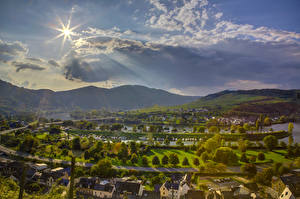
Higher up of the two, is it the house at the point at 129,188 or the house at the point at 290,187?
the house at the point at 290,187

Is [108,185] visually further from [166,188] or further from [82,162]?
[82,162]

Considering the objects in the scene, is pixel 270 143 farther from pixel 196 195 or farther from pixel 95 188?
pixel 95 188

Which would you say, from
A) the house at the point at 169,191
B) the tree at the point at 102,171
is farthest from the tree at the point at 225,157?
the tree at the point at 102,171

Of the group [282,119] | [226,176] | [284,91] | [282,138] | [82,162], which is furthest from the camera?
[284,91]

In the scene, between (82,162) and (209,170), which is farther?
(82,162)

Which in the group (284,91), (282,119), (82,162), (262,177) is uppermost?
(284,91)

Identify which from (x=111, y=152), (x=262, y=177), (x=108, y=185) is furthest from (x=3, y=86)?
(x=262, y=177)

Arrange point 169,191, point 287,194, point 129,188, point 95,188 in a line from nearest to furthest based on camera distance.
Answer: point 287,194
point 169,191
point 95,188
point 129,188

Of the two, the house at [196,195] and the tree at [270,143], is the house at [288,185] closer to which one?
the house at [196,195]

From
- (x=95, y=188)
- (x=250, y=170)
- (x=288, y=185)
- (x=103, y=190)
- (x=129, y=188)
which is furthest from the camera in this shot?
(x=250, y=170)

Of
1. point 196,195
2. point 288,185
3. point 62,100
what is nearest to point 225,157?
point 288,185

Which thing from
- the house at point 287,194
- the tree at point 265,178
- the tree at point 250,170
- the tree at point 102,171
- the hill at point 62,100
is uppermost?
the hill at point 62,100
